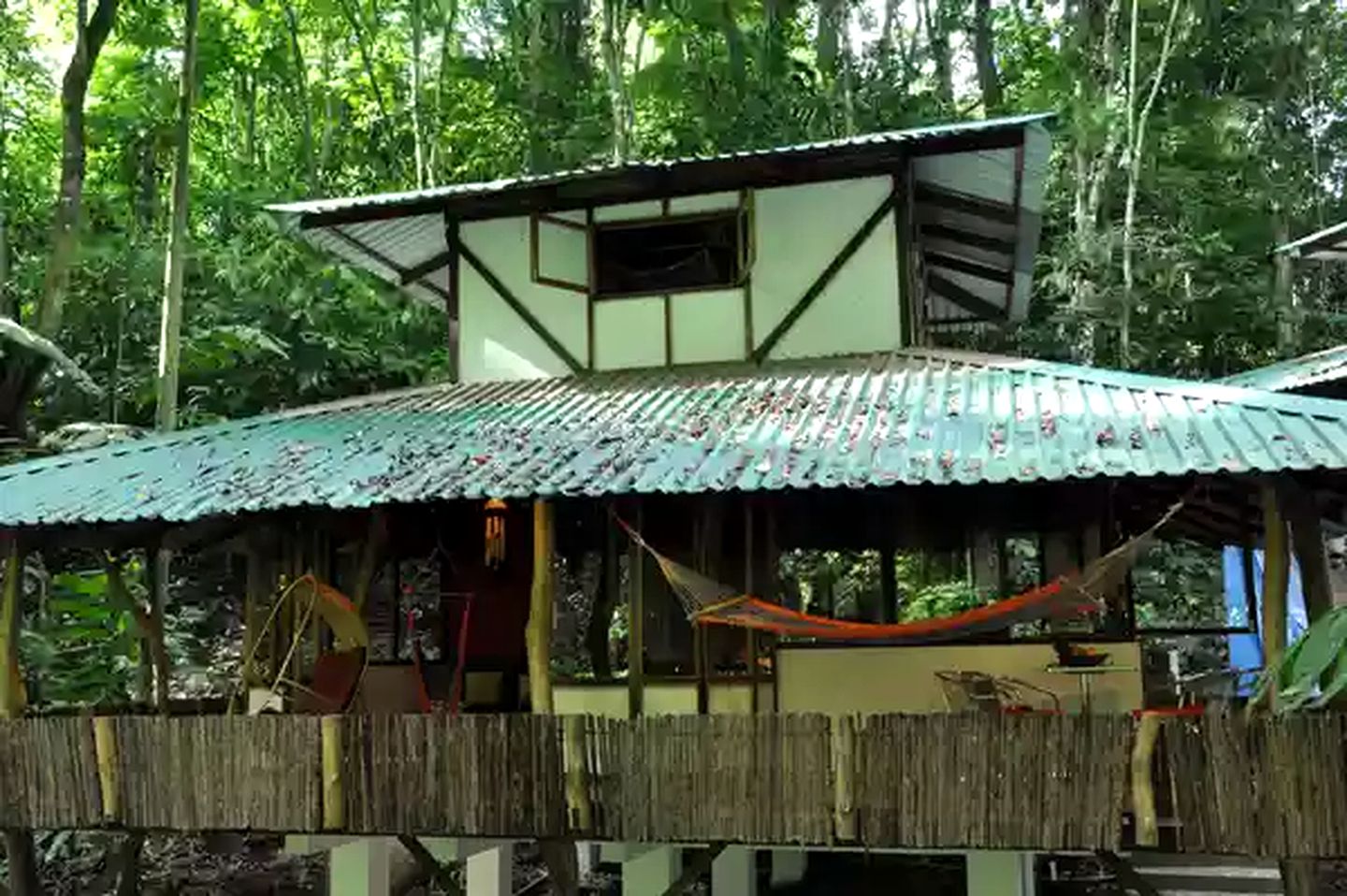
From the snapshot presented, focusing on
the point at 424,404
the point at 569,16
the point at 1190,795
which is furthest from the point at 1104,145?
the point at 1190,795

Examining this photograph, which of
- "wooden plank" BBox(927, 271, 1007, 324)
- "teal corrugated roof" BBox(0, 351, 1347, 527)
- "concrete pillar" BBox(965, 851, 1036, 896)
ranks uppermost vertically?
"wooden plank" BBox(927, 271, 1007, 324)

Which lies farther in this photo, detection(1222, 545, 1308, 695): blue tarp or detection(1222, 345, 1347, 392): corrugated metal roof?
detection(1222, 545, 1308, 695): blue tarp

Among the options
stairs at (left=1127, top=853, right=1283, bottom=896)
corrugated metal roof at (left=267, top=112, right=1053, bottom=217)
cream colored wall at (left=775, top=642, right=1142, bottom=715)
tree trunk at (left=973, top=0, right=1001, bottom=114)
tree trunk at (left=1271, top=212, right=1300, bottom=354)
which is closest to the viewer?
cream colored wall at (left=775, top=642, right=1142, bottom=715)

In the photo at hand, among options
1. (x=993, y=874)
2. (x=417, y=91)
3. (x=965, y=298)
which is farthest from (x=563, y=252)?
(x=417, y=91)

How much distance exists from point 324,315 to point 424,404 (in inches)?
445

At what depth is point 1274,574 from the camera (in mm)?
7383

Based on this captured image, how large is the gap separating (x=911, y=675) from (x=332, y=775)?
3966mm

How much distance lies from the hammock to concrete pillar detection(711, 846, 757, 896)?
569cm

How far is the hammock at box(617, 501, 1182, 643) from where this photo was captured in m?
7.23

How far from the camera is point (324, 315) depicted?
2105 cm

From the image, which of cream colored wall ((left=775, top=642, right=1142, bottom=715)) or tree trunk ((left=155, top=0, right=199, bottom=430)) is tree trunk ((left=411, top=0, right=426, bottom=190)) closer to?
tree trunk ((left=155, top=0, right=199, bottom=430))

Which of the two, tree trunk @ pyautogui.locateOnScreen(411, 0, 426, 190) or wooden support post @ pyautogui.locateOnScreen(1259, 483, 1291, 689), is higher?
tree trunk @ pyautogui.locateOnScreen(411, 0, 426, 190)

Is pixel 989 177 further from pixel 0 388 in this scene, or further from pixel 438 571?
pixel 0 388

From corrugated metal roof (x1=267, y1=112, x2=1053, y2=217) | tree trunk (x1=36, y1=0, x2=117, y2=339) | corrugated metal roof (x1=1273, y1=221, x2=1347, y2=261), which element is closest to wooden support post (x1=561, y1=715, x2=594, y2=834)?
corrugated metal roof (x1=267, y1=112, x2=1053, y2=217)
